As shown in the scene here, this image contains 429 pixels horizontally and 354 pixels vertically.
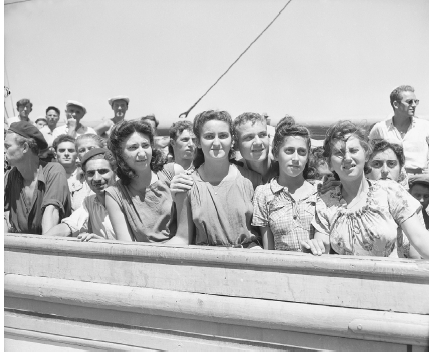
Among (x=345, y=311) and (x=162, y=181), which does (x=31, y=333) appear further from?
(x=345, y=311)

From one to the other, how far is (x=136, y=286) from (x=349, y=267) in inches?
35.9

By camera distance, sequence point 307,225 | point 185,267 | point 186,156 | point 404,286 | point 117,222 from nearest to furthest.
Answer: point 404,286 → point 185,267 → point 307,225 → point 117,222 → point 186,156

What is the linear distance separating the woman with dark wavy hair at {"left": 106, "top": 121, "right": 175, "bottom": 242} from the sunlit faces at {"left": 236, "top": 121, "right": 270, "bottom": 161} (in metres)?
0.46

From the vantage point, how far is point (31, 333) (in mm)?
2674

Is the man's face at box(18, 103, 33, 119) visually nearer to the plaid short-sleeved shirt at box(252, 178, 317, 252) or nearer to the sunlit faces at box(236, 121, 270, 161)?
the sunlit faces at box(236, 121, 270, 161)

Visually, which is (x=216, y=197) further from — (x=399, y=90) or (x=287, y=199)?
(x=399, y=90)

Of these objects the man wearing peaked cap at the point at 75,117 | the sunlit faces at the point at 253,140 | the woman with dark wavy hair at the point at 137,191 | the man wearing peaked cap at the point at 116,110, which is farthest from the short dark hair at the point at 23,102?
the sunlit faces at the point at 253,140

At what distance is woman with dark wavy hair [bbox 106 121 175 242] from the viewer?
283cm

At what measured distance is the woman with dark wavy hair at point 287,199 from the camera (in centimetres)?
259

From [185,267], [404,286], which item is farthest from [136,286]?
[404,286]

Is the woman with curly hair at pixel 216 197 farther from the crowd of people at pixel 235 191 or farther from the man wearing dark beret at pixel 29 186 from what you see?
the man wearing dark beret at pixel 29 186

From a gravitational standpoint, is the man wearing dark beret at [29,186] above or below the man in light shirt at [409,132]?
below

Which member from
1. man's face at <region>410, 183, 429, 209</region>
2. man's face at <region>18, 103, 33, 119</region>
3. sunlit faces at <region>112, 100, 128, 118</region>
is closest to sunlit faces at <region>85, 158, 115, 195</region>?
man's face at <region>410, 183, 429, 209</region>

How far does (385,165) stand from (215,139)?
3.32ft
